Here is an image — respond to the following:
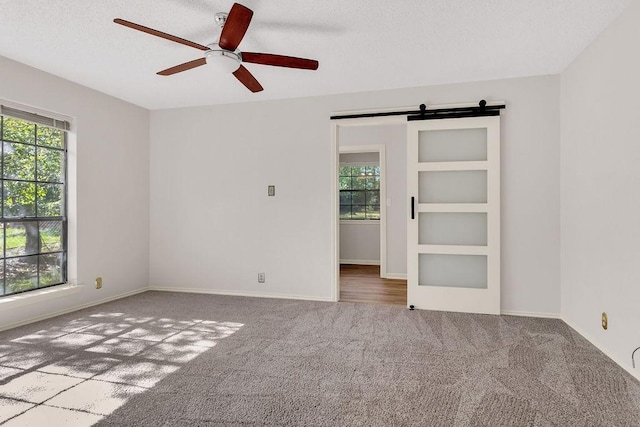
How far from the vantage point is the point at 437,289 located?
3883 mm

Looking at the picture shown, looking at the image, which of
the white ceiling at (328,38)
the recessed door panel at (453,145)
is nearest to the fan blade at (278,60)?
the white ceiling at (328,38)

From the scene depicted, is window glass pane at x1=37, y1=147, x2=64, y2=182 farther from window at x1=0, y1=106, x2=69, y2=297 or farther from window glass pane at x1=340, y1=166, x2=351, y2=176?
window glass pane at x1=340, y1=166, x2=351, y2=176

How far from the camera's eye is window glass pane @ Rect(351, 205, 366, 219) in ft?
23.4

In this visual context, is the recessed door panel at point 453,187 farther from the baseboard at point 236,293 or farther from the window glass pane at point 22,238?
the window glass pane at point 22,238

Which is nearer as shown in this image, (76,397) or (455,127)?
(76,397)

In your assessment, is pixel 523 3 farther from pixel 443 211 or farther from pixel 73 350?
pixel 73 350

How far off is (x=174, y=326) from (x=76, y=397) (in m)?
1.28

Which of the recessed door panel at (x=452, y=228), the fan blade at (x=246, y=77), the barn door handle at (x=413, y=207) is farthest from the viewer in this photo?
the barn door handle at (x=413, y=207)

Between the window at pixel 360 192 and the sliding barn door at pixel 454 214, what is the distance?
306 cm

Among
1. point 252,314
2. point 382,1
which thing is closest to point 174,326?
point 252,314

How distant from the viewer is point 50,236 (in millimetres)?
3771

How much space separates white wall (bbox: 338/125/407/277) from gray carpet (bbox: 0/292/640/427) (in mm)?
2066

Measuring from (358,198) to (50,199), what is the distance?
4962 mm

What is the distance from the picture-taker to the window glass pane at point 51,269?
3697 mm
